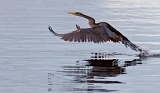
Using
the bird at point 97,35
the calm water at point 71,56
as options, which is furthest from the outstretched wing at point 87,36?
the calm water at point 71,56

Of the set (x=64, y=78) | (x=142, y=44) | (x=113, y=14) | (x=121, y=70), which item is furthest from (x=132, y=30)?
(x=64, y=78)

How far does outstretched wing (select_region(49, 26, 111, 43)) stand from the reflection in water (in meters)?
0.36

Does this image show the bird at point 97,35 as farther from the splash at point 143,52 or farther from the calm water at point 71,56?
the calm water at point 71,56

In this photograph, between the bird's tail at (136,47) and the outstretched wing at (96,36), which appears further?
the outstretched wing at (96,36)

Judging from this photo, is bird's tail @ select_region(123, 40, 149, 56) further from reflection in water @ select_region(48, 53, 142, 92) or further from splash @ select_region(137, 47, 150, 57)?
reflection in water @ select_region(48, 53, 142, 92)

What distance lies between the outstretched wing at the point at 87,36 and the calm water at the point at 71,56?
0.25m

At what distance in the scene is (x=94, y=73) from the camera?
12.7 m

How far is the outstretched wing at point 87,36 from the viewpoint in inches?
602

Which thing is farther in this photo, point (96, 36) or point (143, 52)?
point (96, 36)

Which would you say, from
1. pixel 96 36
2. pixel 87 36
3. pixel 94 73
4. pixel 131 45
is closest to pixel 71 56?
pixel 87 36

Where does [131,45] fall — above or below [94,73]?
above

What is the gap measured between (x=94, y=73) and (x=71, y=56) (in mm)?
2041

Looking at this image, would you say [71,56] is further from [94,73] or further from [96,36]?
[94,73]

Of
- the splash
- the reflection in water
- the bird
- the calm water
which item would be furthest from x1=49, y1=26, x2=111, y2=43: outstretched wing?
the splash
